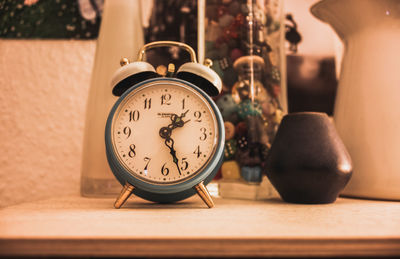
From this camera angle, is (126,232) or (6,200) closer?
(126,232)

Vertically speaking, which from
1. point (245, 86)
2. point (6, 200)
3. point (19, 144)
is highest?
point (245, 86)

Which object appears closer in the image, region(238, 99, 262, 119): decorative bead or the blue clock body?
the blue clock body

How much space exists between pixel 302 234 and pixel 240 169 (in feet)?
1.29

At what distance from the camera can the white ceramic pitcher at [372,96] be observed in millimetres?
709

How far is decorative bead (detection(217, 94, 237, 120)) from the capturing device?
2.53ft

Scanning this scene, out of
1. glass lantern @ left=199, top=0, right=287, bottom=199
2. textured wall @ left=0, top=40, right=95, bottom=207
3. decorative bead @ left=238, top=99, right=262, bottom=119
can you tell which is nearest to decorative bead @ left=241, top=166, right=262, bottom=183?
glass lantern @ left=199, top=0, right=287, bottom=199

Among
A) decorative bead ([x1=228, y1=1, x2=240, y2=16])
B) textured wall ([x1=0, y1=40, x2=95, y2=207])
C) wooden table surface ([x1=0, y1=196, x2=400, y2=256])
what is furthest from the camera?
textured wall ([x1=0, y1=40, x2=95, y2=207])

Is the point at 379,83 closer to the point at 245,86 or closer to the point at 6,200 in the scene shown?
the point at 245,86

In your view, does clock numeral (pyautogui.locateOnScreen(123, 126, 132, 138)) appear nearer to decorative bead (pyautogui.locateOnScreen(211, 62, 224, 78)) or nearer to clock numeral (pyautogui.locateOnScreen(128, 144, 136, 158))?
clock numeral (pyautogui.locateOnScreen(128, 144, 136, 158))

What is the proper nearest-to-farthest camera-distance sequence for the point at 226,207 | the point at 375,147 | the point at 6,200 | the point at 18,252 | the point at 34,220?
the point at 18,252
the point at 34,220
the point at 226,207
the point at 375,147
the point at 6,200

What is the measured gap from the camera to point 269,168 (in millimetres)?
668

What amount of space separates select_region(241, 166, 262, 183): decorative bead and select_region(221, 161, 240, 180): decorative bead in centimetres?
3

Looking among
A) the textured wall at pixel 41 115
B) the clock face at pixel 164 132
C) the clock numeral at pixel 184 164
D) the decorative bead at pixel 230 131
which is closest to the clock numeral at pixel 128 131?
the clock face at pixel 164 132

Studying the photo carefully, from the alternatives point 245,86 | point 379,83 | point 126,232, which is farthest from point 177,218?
point 379,83
